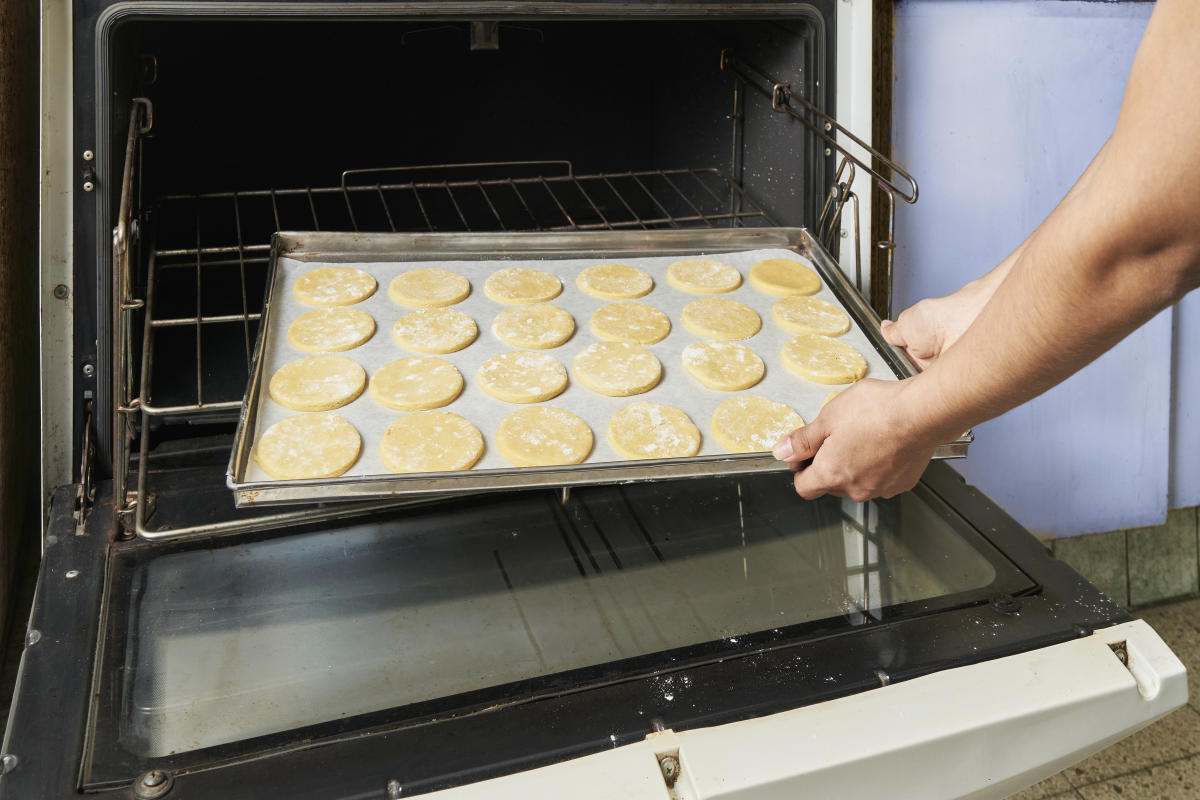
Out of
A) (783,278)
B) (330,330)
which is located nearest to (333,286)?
(330,330)

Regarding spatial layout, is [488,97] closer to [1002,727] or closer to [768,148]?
[768,148]

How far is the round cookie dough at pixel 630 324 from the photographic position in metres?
1.35

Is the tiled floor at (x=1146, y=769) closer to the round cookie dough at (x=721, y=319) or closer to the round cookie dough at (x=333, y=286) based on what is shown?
the round cookie dough at (x=721, y=319)

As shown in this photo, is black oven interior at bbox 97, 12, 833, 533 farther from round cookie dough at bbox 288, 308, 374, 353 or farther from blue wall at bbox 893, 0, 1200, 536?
blue wall at bbox 893, 0, 1200, 536

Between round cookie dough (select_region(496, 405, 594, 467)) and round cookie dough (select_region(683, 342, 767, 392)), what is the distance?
0.64ft

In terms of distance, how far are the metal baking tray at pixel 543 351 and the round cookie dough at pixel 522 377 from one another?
0.02m

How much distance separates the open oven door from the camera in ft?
2.79

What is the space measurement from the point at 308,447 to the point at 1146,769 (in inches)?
70.4

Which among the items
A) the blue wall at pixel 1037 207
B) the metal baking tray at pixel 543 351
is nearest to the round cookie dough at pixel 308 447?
the metal baking tray at pixel 543 351

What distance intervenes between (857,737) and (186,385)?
4.05ft

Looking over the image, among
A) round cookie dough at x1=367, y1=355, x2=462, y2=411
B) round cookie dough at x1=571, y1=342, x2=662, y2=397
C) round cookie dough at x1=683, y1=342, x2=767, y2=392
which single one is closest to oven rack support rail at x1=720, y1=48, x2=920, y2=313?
round cookie dough at x1=683, y1=342, x2=767, y2=392

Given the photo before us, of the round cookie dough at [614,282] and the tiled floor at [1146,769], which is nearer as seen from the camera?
the round cookie dough at [614,282]

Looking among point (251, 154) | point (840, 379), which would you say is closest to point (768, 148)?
point (840, 379)

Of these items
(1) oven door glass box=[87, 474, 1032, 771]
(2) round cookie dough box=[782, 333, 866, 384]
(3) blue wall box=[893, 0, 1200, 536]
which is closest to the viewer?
(1) oven door glass box=[87, 474, 1032, 771]
